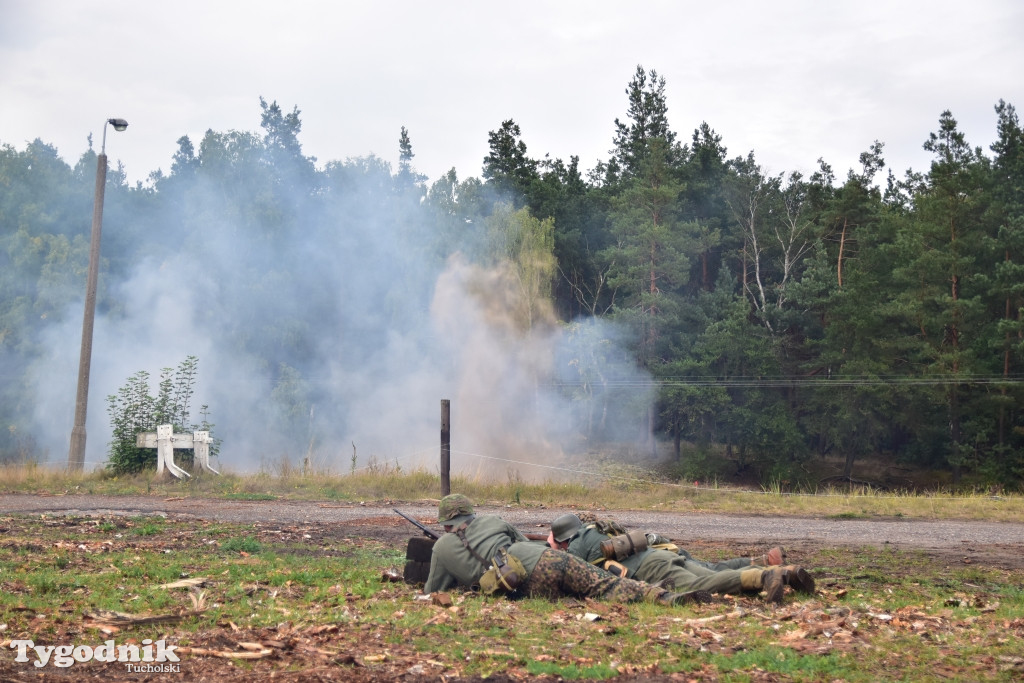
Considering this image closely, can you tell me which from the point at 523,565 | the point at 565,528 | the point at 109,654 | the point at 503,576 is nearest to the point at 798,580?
the point at 565,528

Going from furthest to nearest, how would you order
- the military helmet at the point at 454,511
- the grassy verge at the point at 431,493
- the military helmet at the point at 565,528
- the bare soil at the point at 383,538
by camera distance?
the grassy verge at the point at 431,493 < the military helmet at the point at 565,528 < the military helmet at the point at 454,511 < the bare soil at the point at 383,538

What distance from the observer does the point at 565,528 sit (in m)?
9.13

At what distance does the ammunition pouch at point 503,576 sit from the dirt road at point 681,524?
439cm

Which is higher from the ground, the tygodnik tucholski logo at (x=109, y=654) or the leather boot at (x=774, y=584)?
the leather boot at (x=774, y=584)

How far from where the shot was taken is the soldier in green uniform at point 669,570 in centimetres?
811

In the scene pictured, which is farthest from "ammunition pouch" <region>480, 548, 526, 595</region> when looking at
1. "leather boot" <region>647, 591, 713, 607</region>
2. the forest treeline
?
the forest treeline

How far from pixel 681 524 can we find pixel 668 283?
35.4 m

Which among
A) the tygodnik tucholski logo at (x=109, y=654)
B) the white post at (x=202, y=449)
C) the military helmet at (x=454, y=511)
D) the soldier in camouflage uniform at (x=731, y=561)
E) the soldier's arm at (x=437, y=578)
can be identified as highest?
the white post at (x=202, y=449)

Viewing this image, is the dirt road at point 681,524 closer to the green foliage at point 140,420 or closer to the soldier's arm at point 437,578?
the green foliage at point 140,420

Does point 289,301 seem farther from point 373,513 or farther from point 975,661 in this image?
point 975,661

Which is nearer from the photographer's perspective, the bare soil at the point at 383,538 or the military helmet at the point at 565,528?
the bare soil at the point at 383,538

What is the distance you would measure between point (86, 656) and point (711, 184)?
5259 centimetres

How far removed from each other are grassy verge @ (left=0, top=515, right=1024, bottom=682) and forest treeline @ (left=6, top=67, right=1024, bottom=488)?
3537 centimetres

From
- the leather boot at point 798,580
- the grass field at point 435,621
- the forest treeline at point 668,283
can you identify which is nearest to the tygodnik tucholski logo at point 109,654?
the grass field at point 435,621
